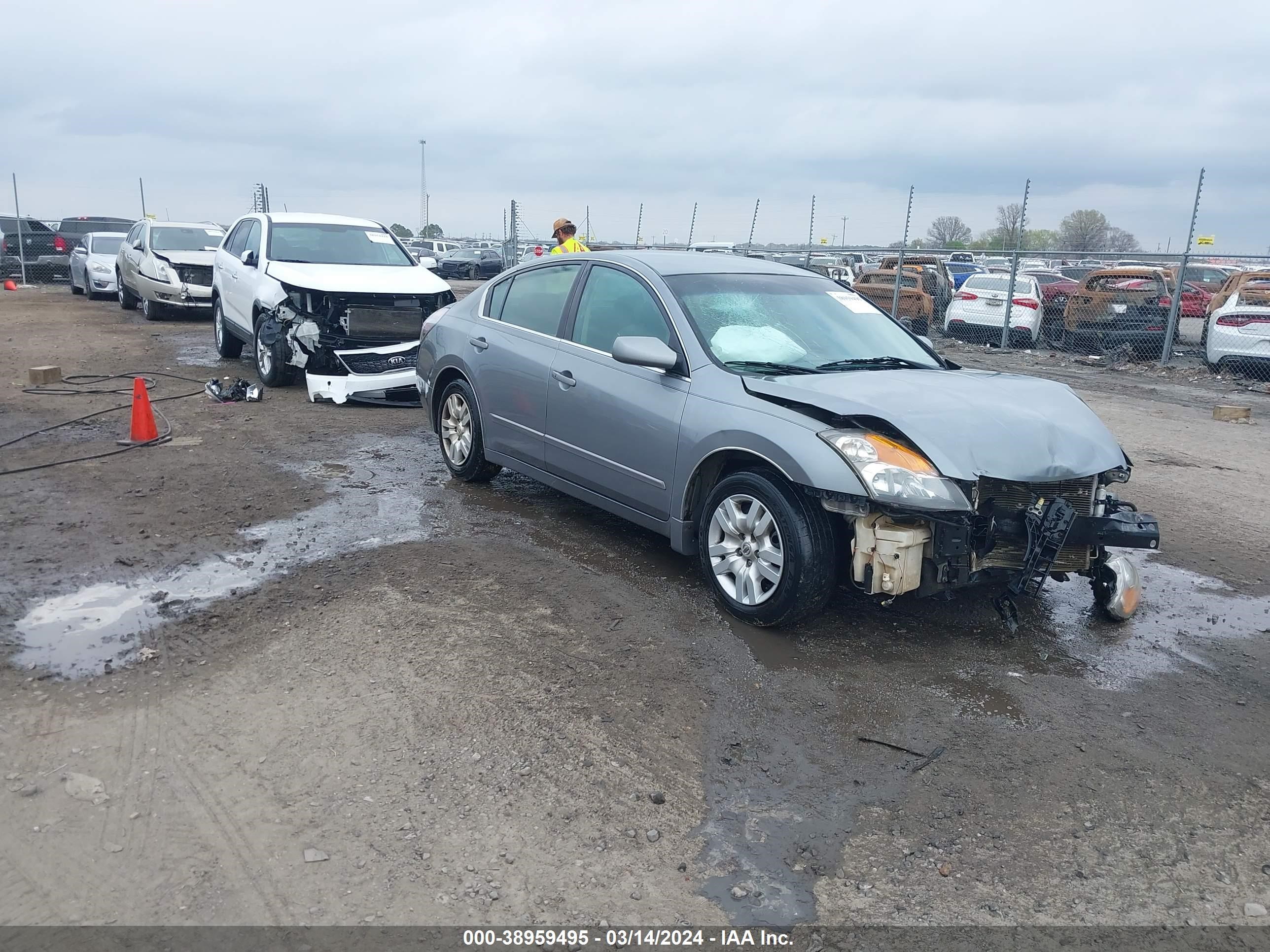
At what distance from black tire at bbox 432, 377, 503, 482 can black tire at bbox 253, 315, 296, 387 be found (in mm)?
4080

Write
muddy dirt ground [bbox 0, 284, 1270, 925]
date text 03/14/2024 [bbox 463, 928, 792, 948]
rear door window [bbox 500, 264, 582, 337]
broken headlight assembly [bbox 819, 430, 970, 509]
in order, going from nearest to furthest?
date text 03/14/2024 [bbox 463, 928, 792, 948], muddy dirt ground [bbox 0, 284, 1270, 925], broken headlight assembly [bbox 819, 430, 970, 509], rear door window [bbox 500, 264, 582, 337]

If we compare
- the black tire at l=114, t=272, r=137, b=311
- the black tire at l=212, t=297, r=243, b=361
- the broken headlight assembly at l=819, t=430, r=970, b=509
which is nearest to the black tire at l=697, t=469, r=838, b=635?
the broken headlight assembly at l=819, t=430, r=970, b=509

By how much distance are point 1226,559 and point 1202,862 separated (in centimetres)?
366

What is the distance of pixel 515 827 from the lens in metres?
3.16

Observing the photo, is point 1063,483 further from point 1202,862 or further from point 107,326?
point 107,326

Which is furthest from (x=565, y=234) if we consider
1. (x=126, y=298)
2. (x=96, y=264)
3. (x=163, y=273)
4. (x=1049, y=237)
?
(x=1049, y=237)

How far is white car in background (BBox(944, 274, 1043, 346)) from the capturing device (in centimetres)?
1823

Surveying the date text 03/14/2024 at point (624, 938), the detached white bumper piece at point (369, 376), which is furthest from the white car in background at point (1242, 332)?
the date text 03/14/2024 at point (624, 938)

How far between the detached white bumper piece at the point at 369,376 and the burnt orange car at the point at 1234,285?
487 inches

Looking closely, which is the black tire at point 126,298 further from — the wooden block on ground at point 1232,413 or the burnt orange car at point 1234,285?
the burnt orange car at point 1234,285

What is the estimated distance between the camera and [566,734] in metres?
3.75

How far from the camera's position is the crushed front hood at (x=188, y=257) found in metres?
16.8

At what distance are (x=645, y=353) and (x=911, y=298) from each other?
16.1 meters

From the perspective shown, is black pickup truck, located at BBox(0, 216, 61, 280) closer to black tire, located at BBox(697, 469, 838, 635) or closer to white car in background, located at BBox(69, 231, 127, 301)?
white car in background, located at BBox(69, 231, 127, 301)
